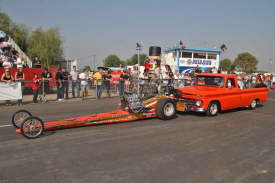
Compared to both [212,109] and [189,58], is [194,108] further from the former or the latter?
[189,58]

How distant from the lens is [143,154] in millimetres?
4809

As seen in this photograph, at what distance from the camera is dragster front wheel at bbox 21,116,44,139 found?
5541mm

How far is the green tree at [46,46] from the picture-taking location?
4122 centimetres

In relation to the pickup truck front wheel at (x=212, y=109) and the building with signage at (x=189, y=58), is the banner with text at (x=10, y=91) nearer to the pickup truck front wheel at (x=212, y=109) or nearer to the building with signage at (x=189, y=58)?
the pickup truck front wheel at (x=212, y=109)

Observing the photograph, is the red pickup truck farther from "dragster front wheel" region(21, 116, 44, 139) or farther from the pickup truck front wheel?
"dragster front wheel" region(21, 116, 44, 139)

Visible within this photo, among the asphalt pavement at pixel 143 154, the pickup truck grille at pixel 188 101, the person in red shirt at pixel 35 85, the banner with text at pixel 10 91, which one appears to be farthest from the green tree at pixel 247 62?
the asphalt pavement at pixel 143 154

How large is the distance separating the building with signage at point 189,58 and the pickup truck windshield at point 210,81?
20.6m

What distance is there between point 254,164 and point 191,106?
4.29 meters

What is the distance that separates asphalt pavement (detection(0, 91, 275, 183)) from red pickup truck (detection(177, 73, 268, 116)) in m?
1.27

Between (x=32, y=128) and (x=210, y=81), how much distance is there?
7.08 meters

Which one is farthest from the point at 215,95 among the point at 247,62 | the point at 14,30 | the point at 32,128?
the point at 247,62

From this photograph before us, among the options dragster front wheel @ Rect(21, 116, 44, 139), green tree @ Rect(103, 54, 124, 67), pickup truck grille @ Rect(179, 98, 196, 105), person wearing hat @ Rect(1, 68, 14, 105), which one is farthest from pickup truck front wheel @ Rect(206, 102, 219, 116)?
green tree @ Rect(103, 54, 124, 67)

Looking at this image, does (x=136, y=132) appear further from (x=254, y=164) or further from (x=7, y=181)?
(x=7, y=181)

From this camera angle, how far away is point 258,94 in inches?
424
